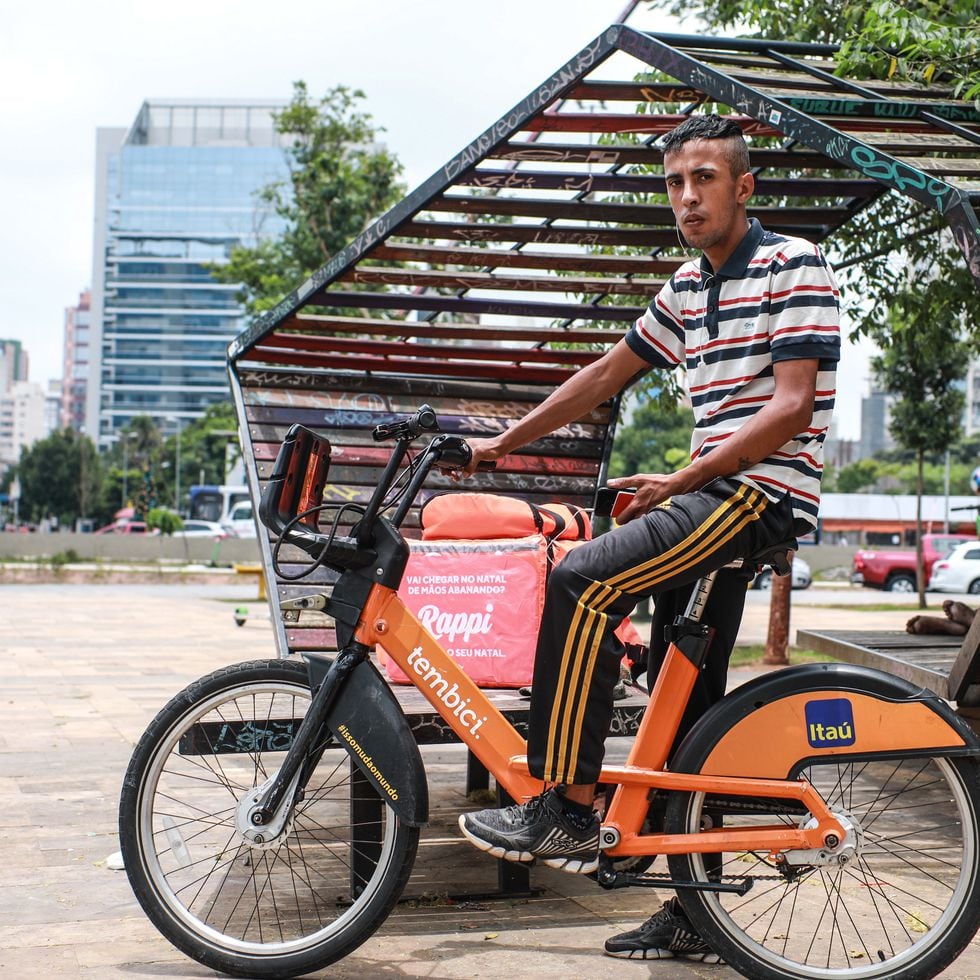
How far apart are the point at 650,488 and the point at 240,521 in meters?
53.0

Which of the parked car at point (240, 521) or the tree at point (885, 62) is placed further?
the parked car at point (240, 521)

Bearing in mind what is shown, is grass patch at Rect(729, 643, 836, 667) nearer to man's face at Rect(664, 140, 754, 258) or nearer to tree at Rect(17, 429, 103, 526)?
man's face at Rect(664, 140, 754, 258)

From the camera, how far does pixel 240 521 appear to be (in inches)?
2162

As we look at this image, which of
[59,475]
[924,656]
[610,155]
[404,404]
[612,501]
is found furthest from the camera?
[59,475]

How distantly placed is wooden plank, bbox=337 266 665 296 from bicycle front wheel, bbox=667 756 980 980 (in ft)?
11.3

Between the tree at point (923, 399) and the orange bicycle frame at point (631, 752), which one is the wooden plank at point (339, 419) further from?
the tree at point (923, 399)

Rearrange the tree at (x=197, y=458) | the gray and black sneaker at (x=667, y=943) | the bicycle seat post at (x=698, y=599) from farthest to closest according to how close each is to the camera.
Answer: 1. the tree at (x=197, y=458)
2. the gray and black sneaker at (x=667, y=943)
3. the bicycle seat post at (x=698, y=599)

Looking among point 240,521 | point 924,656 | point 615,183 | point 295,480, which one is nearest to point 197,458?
point 240,521

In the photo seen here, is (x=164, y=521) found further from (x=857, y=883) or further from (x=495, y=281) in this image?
(x=857, y=883)

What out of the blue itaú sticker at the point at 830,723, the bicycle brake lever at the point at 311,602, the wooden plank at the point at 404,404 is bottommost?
the blue itaú sticker at the point at 830,723

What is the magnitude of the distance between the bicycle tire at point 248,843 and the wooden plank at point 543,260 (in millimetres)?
3103

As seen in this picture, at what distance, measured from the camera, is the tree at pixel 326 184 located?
21266mm

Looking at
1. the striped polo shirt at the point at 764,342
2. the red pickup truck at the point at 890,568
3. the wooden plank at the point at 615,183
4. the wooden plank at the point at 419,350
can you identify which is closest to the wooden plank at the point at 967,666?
the striped polo shirt at the point at 764,342

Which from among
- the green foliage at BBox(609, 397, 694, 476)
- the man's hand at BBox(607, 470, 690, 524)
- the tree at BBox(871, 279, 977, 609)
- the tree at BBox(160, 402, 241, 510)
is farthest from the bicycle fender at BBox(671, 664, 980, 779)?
the tree at BBox(160, 402, 241, 510)
